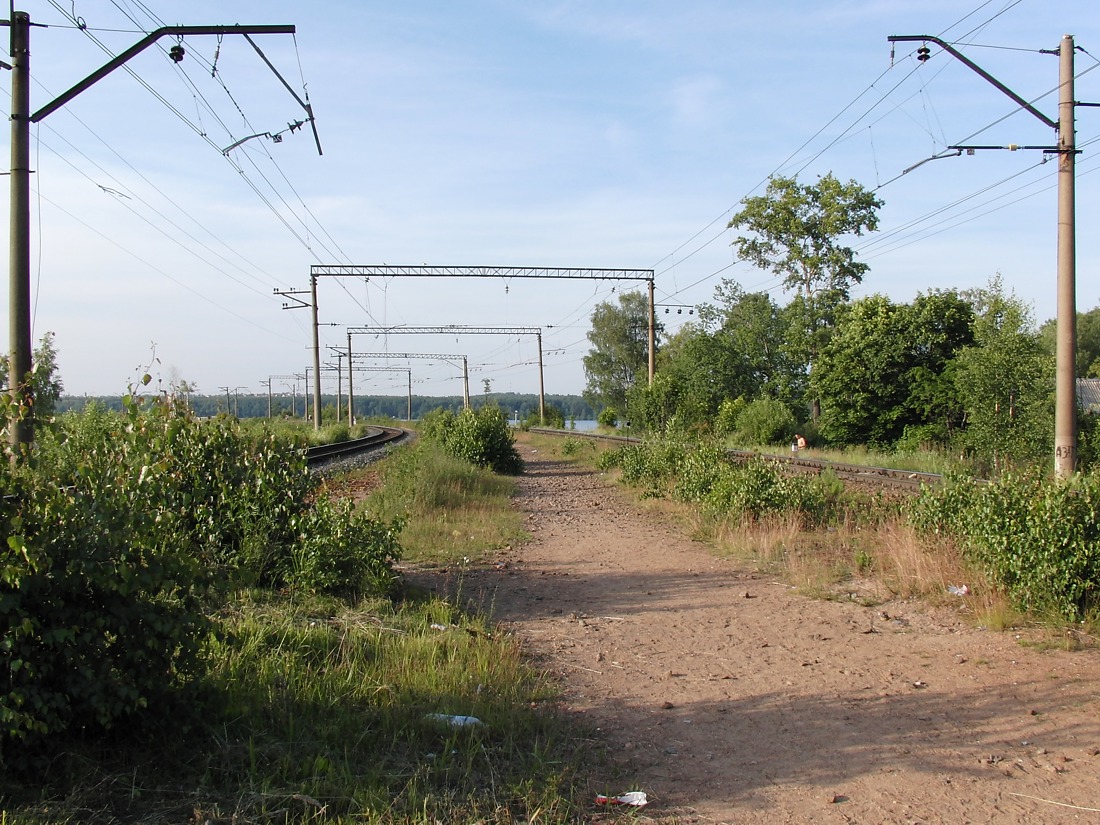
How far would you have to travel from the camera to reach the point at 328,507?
8055mm

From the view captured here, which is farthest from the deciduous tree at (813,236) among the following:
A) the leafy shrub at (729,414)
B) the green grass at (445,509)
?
the green grass at (445,509)

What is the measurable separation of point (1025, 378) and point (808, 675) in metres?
19.4

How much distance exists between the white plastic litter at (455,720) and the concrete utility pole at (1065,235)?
10190 millimetres

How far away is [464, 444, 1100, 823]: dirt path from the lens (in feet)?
13.6

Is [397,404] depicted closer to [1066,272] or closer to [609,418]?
[609,418]

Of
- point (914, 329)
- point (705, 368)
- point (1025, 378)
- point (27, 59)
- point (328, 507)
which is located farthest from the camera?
point (705, 368)

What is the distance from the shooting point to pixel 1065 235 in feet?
39.9

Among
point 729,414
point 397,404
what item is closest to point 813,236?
point 729,414

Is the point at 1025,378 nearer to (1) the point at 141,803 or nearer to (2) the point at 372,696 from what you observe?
(2) the point at 372,696

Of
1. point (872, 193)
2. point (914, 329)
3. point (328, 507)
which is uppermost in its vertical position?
point (872, 193)

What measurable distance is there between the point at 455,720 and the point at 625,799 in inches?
44.3

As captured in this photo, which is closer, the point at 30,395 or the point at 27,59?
the point at 30,395

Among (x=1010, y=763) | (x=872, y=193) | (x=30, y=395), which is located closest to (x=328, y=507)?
(x=30, y=395)

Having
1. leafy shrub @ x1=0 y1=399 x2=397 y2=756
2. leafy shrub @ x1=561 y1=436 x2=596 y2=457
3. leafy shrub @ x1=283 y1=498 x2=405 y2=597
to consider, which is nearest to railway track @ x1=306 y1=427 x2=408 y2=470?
leafy shrub @ x1=561 y1=436 x2=596 y2=457
